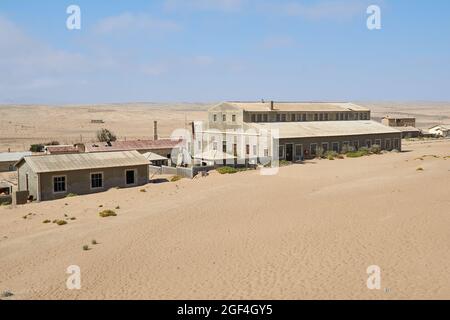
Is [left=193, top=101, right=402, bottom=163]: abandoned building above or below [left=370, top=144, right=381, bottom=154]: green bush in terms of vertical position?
above

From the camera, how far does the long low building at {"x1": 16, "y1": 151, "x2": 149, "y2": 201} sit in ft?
88.8

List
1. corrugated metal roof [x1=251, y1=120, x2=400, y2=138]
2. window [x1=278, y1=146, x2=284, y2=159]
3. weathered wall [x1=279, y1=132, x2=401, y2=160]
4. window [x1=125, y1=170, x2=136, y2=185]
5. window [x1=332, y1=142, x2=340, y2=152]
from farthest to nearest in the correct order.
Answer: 1. window [x1=332, y1=142, x2=340, y2=152]
2. corrugated metal roof [x1=251, y1=120, x2=400, y2=138]
3. weathered wall [x1=279, y1=132, x2=401, y2=160]
4. window [x1=278, y1=146, x2=284, y2=159]
5. window [x1=125, y1=170, x2=136, y2=185]

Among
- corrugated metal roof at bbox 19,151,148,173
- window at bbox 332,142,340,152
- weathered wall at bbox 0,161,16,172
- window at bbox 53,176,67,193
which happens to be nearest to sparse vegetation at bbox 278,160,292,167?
window at bbox 332,142,340,152

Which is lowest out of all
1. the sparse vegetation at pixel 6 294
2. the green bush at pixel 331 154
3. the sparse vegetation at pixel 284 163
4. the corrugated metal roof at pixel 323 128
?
the sparse vegetation at pixel 6 294

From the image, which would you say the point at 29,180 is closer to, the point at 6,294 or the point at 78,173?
the point at 78,173

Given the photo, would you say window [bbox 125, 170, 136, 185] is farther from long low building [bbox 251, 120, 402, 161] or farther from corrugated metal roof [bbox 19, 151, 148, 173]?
long low building [bbox 251, 120, 402, 161]

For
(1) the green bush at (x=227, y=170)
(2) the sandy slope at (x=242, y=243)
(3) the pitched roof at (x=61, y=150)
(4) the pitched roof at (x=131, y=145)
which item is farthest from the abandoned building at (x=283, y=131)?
(2) the sandy slope at (x=242, y=243)

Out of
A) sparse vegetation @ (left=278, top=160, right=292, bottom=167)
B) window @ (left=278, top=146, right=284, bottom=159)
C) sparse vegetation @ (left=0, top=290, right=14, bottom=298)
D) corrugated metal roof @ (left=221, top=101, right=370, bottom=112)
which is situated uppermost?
corrugated metal roof @ (left=221, top=101, right=370, bottom=112)

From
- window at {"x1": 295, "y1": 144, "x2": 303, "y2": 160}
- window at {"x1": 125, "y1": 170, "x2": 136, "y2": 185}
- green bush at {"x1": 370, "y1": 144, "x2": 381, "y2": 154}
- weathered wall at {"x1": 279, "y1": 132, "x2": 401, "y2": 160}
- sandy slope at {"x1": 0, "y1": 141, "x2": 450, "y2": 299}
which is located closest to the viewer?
sandy slope at {"x1": 0, "y1": 141, "x2": 450, "y2": 299}

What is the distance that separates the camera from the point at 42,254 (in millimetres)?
15906

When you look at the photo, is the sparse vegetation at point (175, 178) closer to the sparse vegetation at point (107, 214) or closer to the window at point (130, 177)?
the window at point (130, 177)

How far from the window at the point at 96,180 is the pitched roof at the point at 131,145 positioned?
10.6 m

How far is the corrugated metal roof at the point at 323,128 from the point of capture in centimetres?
4186
